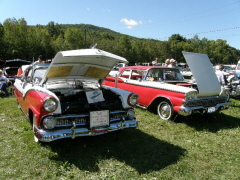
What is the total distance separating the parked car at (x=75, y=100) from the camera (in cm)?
321

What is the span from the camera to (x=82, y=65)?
4.27 m

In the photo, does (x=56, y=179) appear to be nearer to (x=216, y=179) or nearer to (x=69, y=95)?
(x=69, y=95)

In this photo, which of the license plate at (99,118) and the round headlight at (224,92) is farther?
the round headlight at (224,92)

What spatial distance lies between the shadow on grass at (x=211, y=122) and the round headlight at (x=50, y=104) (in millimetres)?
3423

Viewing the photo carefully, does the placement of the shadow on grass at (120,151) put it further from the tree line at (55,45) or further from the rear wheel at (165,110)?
the tree line at (55,45)

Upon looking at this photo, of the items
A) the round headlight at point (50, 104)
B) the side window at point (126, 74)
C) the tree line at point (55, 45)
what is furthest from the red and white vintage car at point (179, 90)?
the tree line at point (55, 45)

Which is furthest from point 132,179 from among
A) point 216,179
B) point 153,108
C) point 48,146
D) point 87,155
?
point 153,108

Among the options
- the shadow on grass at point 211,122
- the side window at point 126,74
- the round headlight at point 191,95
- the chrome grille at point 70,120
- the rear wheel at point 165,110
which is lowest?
→ the shadow on grass at point 211,122

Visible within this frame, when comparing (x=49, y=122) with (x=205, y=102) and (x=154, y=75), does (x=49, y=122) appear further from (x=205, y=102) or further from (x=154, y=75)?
(x=205, y=102)

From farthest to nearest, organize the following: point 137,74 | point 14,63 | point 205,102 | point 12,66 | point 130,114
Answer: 1. point 12,66
2. point 14,63
3. point 137,74
4. point 205,102
5. point 130,114

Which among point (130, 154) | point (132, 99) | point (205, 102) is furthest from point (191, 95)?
point (130, 154)

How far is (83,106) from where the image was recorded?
11.9 ft

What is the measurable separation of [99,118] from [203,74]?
354 cm

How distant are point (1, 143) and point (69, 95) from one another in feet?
4.95
